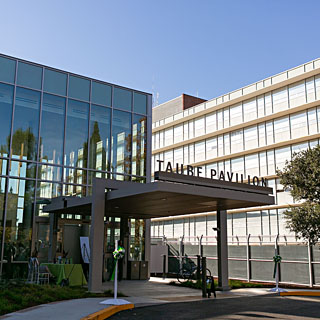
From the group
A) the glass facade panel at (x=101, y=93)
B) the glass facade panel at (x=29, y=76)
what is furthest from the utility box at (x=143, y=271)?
the glass facade panel at (x=29, y=76)

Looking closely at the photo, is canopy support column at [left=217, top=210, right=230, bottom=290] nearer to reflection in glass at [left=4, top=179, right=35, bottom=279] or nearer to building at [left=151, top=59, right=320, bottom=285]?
building at [left=151, top=59, right=320, bottom=285]

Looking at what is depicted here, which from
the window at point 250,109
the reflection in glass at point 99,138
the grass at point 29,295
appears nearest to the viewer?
the grass at point 29,295

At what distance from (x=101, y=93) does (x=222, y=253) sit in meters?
11.6

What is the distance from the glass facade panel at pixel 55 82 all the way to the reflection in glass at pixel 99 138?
6.53 ft

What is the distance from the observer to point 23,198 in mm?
21062

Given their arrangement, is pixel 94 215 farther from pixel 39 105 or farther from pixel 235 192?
pixel 39 105

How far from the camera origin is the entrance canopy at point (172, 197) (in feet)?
50.4

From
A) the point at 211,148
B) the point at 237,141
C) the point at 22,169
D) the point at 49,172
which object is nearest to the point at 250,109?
the point at 237,141

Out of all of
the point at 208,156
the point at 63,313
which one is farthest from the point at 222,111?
the point at 63,313

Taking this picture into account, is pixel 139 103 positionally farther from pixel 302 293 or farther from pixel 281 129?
pixel 281 129

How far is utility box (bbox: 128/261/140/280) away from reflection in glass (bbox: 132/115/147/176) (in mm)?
5127

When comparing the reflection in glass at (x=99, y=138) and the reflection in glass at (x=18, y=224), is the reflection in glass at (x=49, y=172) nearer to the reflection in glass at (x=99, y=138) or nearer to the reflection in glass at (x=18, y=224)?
the reflection in glass at (x=18, y=224)

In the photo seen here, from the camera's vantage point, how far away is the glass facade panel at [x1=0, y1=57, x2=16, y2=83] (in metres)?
21.7

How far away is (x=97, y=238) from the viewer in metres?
16.4
